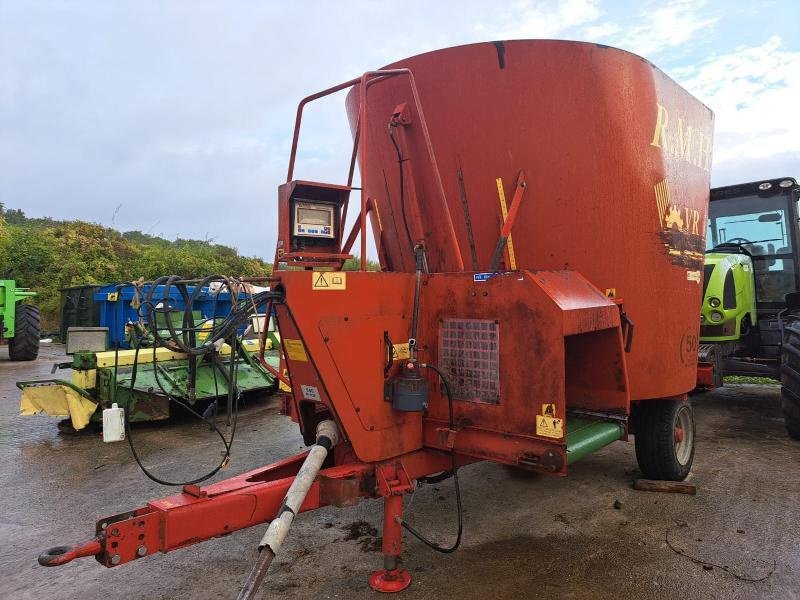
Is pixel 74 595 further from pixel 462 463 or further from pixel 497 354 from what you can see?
pixel 497 354

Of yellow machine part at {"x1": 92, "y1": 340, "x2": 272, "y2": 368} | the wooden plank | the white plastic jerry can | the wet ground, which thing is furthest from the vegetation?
the wooden plank

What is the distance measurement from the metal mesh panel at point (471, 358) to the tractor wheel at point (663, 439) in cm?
192

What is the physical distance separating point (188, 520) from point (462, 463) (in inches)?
59.3

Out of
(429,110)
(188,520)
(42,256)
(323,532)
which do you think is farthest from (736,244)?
(42,256)

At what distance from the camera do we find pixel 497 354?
2.85 m

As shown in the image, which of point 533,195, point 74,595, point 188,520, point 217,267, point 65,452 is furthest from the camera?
point 217,267

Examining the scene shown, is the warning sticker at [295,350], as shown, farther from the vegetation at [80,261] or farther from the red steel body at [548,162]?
the vegetation at [80,261]

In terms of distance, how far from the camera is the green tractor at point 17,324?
36.9 ft

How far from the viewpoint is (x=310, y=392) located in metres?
2.96

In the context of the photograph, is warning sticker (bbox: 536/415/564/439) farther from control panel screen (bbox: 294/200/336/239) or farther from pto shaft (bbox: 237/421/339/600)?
control panel screen (bbox: 294/200/336/239)

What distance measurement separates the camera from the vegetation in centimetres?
1775

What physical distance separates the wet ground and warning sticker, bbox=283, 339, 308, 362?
3.82 ft

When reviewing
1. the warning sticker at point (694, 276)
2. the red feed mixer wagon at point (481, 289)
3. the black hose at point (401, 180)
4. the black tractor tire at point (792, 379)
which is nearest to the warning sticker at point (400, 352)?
the red feed mixer wagon at point (481, 289)

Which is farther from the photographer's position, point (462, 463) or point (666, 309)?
point (666, 309)
